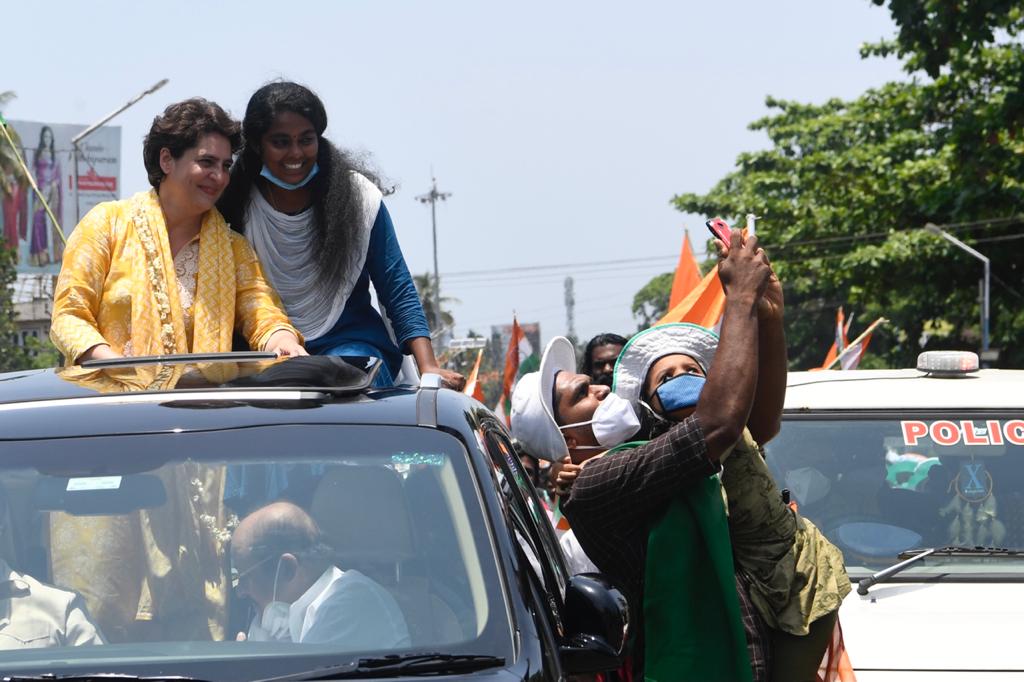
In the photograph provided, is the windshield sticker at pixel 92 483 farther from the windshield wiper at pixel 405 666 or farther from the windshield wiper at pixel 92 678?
the windshield wiper at pixel 405 666

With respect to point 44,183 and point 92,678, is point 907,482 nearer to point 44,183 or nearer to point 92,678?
point 92,678

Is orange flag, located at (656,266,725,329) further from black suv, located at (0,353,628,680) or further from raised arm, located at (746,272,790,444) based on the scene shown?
black suv, located at (0,353,628,680)

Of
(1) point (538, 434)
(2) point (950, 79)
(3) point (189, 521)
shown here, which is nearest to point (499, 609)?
(3) point (189, 521)

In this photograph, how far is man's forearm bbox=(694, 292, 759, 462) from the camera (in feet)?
11.0

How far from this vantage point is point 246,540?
2926 mm

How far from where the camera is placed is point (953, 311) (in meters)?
25.9

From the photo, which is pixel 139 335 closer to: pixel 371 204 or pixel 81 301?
pixel 81 301

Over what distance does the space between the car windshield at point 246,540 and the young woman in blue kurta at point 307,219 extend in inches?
69.4

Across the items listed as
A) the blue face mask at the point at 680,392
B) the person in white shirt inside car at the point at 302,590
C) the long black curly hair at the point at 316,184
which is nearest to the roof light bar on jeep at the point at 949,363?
the blue face mask at the point at 680,392

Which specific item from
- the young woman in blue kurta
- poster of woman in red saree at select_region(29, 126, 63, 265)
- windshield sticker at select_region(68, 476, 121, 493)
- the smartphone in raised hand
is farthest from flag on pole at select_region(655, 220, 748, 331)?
poster of woman in red saree at select_region(29, 126, 63, 265)

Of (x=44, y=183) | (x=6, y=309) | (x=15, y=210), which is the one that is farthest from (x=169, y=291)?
(x=44, y=183)

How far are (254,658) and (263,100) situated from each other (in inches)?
101

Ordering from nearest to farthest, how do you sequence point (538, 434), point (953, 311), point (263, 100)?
point (538, 434) → point (263, 100) → point (953, 311)

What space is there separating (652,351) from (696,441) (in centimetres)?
41
